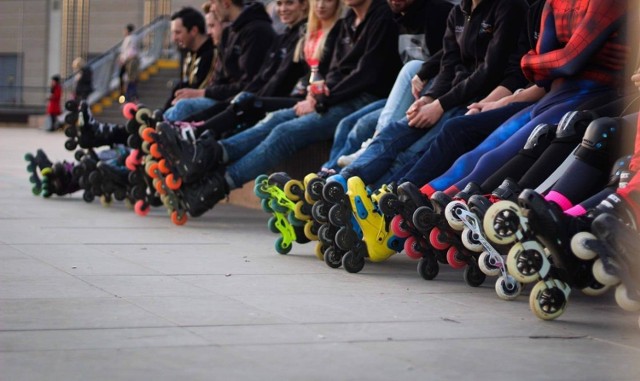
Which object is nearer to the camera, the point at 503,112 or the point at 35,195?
the point at 503,112

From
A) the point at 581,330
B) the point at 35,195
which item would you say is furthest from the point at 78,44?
the point at 581,330

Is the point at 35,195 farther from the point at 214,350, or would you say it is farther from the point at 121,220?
the point at 214,350

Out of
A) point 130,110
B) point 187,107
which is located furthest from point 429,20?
point 187,107

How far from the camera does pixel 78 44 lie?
35094 mm

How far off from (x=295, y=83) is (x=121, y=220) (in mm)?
1709

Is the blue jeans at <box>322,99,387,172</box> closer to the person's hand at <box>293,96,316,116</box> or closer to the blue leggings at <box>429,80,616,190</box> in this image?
the person's hand at <box>293,96,316,116</box>

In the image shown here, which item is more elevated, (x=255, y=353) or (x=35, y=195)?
(x=255, y=353)

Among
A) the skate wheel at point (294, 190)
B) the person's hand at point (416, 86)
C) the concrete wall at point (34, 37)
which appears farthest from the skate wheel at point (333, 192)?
the concrete wall at point (34, 37)

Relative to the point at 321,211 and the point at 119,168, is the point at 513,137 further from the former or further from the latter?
the point at 119,168

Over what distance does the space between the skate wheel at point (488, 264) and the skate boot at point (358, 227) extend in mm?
849

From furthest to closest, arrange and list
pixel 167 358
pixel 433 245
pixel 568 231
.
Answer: pixel 433 245, pixel 568 231, pixel 167 358

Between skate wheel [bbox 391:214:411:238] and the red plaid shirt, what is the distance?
877mm

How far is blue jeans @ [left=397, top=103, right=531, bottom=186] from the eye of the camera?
577cm

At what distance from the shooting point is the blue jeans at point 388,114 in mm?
6793
